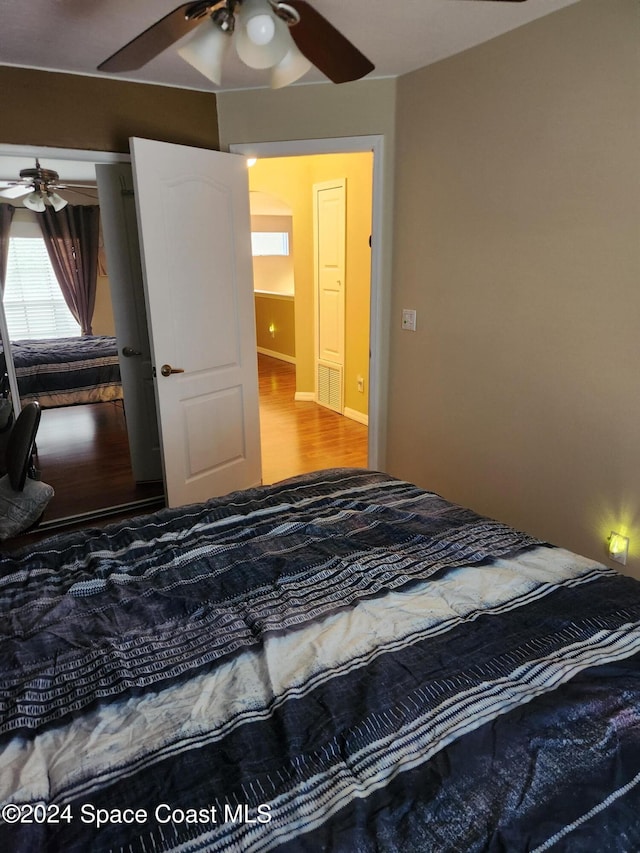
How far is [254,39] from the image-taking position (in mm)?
1463

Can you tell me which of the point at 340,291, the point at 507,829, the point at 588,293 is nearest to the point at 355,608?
the point at 507,829

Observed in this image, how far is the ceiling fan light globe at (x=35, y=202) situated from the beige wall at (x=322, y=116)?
1109 mm

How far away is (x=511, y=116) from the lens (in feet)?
7.84

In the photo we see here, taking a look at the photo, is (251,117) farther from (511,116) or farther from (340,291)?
(340,291)

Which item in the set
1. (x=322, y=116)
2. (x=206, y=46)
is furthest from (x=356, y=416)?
(x=206, y=46)

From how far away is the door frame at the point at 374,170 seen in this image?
306cm

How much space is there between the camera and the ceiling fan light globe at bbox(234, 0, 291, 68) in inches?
56.2

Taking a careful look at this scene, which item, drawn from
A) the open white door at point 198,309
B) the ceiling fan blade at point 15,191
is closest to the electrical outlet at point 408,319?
the open white door at point 198,309

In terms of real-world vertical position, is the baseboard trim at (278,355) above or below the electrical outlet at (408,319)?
below

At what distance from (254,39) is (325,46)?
0.95ft

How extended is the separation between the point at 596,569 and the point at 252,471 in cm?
247

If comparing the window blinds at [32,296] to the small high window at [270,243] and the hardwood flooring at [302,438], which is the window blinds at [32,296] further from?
the small high window at [270,243]

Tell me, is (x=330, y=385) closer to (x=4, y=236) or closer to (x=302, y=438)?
A: (x=302, y=438)

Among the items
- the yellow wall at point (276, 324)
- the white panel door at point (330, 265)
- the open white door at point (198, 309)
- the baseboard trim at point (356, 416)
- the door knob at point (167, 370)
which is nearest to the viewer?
the open white door at point (198, 309)
